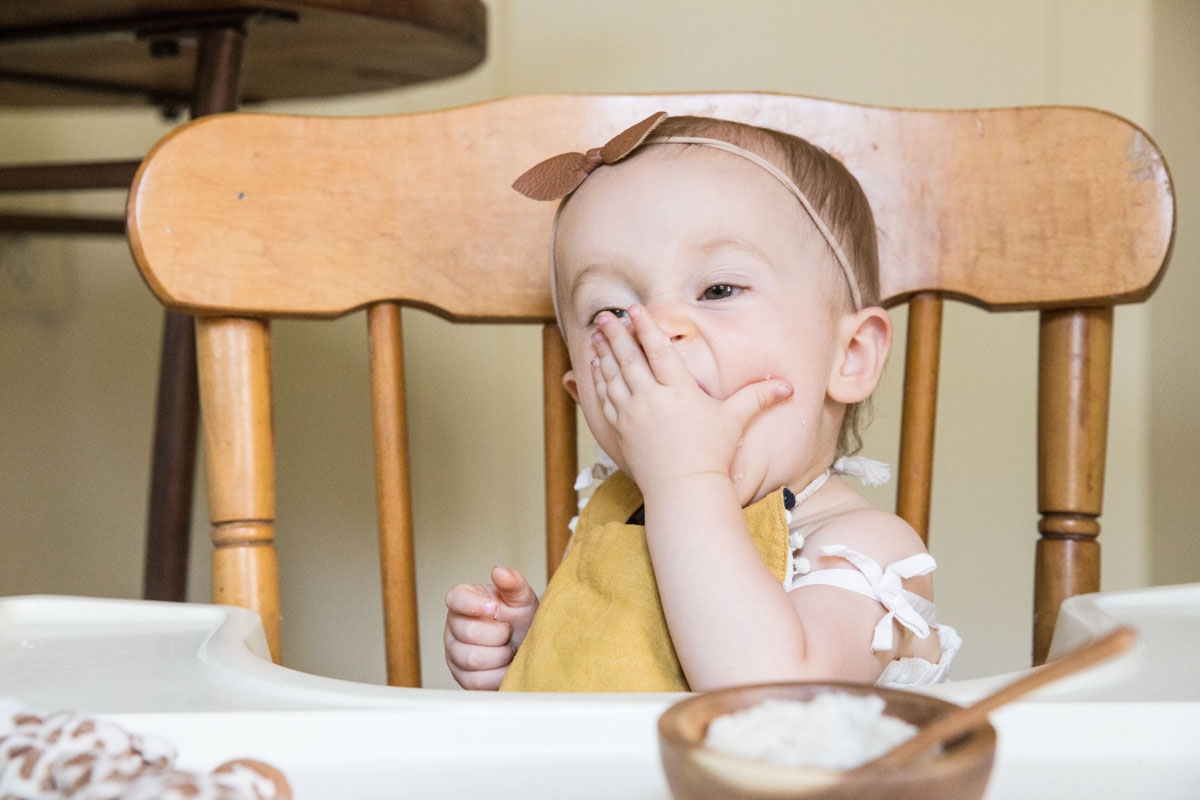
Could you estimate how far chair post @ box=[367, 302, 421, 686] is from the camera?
866 millimetres

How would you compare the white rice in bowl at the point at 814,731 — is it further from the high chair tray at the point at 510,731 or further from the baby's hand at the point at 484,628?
the baby's hand at the point at 484,628

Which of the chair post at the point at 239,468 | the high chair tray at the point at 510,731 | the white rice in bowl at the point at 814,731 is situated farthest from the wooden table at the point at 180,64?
the white rice in bowl at the point at 814,731

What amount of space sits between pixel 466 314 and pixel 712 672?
0.35 metres

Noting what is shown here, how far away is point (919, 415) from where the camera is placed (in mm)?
873

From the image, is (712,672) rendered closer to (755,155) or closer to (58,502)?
(755,155)

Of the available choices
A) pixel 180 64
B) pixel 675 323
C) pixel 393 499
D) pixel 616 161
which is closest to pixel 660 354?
pixel 675 323

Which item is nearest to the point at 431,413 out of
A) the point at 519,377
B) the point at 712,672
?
the point at 519,377

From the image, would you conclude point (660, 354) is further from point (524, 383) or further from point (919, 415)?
point (524, 383)

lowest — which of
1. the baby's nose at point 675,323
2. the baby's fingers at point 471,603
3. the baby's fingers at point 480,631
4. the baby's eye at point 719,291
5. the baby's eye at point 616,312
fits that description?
the baby's fingers at point 480,631

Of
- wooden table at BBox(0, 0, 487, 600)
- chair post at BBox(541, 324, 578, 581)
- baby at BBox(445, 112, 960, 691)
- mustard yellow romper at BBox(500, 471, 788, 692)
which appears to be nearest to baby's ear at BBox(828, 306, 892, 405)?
baby at BBox(445, 112, 960, 691)

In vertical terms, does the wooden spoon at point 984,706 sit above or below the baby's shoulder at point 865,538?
above

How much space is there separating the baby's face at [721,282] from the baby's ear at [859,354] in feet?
0.04

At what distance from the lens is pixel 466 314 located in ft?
2.84

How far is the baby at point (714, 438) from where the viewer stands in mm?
659
